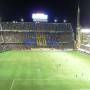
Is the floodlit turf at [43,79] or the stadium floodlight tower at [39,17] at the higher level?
the stadium floodlight tower at [39,17]

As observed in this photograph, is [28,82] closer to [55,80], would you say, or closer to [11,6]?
[55,80]

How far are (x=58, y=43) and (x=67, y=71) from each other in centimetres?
3403

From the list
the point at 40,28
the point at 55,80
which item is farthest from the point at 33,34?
the point at 55,80

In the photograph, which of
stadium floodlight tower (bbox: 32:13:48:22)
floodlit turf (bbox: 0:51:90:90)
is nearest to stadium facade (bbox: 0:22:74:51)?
stadium floodlight tower (bbox: 32:13:48:22)

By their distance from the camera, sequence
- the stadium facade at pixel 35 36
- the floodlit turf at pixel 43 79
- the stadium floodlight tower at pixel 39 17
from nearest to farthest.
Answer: the floodlit turf at pixel 43 79 → the stadium facade at pixel 35 36 → the stadium floodlight tower at pixel 39 17

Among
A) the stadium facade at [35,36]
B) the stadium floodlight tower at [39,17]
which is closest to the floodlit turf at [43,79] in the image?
the stadium facade at [35,36]

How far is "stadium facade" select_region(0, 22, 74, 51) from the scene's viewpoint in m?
61.1

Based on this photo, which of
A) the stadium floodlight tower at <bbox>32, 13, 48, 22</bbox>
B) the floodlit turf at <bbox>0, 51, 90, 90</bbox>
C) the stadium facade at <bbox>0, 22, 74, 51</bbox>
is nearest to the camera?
the floodlit turf at <bbox>0, 51, 90, 90</bbox>

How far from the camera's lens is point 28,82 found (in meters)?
22.6

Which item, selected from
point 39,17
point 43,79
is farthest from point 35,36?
point 43,79

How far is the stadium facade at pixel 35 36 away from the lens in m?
61.1

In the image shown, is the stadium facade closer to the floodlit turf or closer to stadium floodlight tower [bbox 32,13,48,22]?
stadium floodlight tower [bbox 32,13,48,22]

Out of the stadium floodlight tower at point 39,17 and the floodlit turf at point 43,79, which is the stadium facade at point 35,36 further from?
the floodlit turf at point 43,79

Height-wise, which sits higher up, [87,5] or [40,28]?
[87,5]
